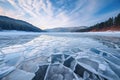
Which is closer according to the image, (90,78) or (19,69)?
(90,78)

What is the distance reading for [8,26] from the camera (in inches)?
1469

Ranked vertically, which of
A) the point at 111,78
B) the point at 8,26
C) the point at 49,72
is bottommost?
the point at 111,78

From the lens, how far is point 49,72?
172 cm

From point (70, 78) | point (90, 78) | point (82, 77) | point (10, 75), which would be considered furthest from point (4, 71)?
point (90, 78)

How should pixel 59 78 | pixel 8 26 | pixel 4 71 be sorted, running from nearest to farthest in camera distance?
pixel 59 78, pixel 4 71, pixel 8 26

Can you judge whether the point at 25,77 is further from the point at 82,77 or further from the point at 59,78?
the point at 82,77

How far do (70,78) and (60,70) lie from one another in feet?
1.08

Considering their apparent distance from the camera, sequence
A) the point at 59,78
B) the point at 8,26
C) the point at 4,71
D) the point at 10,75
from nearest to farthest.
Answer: the point at 59,78 < the point at 10,75 < the point at 4,71 < the point at 8,26

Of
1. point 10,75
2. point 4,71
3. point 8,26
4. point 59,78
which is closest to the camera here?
point 59,78

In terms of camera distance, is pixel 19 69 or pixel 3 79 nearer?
pixel 3 79

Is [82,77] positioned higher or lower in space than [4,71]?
lower

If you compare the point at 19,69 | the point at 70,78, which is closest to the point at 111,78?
the point at 70,78

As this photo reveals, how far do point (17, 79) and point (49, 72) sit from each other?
54cm

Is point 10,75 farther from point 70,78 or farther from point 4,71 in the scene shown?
point 70,78
